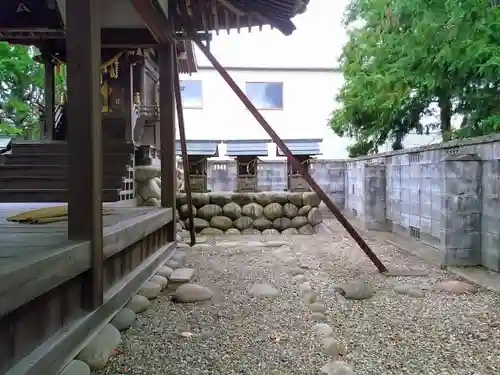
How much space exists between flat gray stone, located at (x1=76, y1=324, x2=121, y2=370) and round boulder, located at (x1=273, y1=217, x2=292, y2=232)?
518cm

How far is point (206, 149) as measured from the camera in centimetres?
855

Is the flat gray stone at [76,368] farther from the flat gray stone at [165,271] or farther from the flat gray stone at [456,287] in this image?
the flat gray stone at [456,287]

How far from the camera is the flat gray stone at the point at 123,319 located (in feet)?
9.11

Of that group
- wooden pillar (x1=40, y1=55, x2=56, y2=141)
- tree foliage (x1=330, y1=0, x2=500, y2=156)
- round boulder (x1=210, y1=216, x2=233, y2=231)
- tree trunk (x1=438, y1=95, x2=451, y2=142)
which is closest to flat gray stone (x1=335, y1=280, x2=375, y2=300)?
tree foliage (x1=330, y1=0, x2=500, y2=156)

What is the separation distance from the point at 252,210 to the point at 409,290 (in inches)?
163

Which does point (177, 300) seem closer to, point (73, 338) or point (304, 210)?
point (73, 338)

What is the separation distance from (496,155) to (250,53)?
12688 millimetres

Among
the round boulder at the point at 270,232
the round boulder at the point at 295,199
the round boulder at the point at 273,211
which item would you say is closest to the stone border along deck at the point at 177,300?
the round boulder at the point at 270,232

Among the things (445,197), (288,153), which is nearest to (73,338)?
(288,153)

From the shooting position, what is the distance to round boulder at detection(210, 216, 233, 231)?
7.51 meters

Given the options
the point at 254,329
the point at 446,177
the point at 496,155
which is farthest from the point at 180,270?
the point at 496,155

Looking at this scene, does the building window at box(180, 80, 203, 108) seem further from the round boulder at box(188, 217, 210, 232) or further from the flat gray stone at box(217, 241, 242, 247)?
the flat gray stone at box(217, 241, 242, 247)

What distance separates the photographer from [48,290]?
6.33 ft

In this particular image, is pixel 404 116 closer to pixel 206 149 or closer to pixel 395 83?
pixel 395 83
